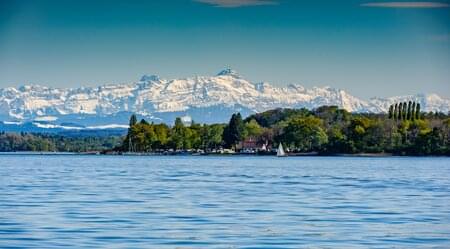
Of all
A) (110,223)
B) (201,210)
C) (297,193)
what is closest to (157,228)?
(110,223)

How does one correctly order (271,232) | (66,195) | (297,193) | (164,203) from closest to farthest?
(271,232)
(164,203)
(66,195)
(297,193)

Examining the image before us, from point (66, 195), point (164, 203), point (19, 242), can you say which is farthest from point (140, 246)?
point (66, 195)

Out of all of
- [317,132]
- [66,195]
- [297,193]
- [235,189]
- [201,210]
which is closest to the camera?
[201,210]

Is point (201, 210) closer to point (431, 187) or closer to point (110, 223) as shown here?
point (110, 223)

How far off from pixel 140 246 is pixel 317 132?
175524 millimetres

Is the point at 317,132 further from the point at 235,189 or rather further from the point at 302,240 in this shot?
the point at 302,240

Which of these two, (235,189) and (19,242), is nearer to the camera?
(19,242)

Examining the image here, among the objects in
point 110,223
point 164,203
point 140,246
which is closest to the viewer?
point 140,246

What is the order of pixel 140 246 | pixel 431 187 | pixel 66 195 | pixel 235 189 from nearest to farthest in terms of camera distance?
pixel 140 246 < pixel 66 195 < pixel 235 189 < pixel 431 187

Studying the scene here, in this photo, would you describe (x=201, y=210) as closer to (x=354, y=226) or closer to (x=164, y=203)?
(x=164, y=203)

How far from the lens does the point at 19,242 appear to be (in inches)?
992

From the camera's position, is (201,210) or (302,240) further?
(201,210)

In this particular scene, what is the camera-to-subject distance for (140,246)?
2473 cm

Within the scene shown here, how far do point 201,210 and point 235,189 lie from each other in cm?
1459
